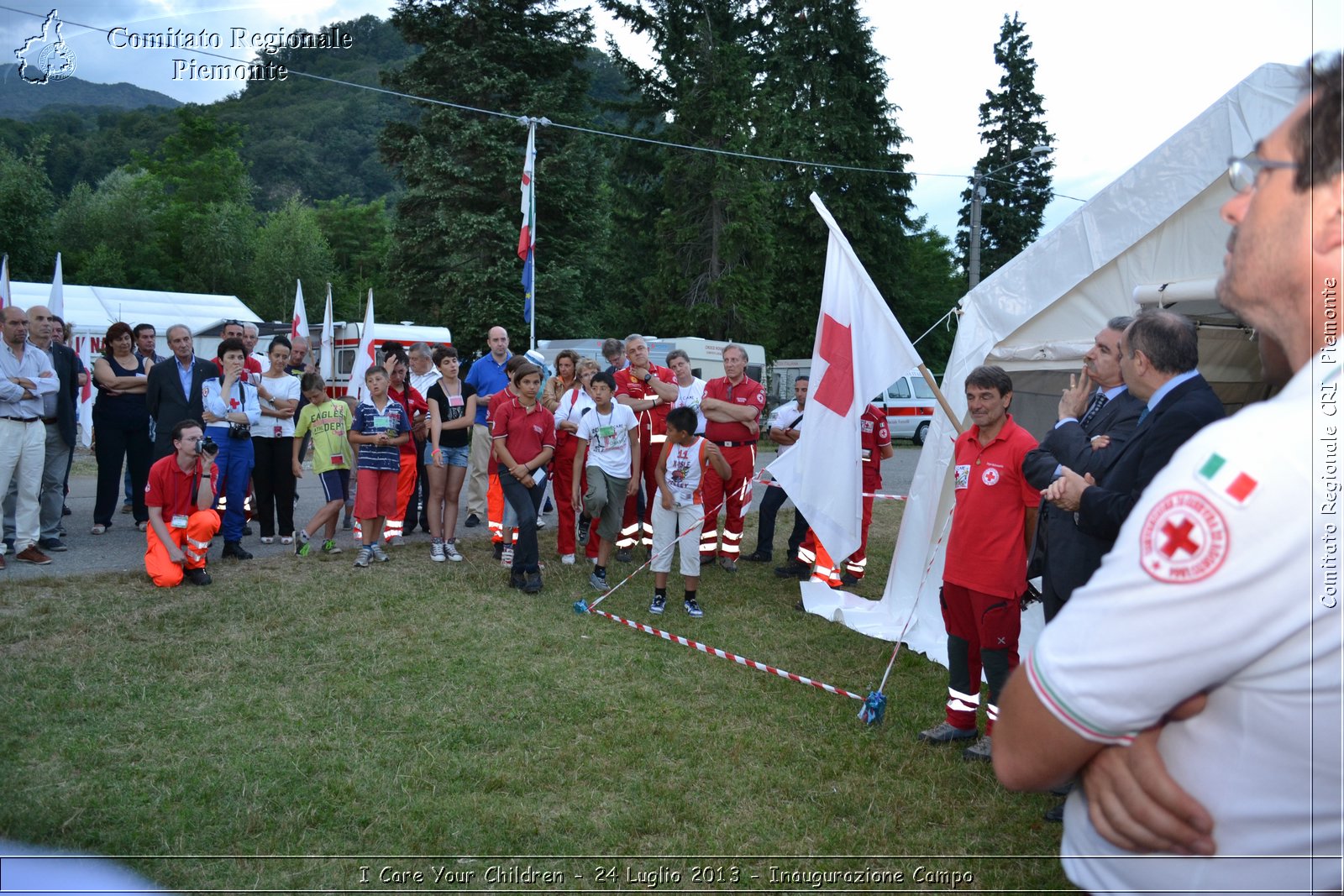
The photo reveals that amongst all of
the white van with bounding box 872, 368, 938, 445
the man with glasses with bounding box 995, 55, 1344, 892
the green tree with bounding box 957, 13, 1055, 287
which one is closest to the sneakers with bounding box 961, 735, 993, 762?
the man with glasses with bounding box 995, 55, 1344, 892

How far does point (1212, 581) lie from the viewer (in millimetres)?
946

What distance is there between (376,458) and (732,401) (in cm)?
369

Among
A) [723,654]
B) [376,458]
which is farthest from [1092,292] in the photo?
[376,458]

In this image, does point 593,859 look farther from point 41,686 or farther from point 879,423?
point 879,423

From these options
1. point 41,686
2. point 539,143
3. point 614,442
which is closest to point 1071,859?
point 41,686

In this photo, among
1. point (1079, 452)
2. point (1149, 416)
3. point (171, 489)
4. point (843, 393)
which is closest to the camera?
point (1149, 416)

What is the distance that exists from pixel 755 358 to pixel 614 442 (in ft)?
49.0

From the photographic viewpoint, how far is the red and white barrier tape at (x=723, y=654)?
18.9 feet

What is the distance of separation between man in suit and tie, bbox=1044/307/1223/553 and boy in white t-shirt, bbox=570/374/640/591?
5.26 metres

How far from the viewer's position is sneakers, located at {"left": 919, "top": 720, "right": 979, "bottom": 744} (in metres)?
4.97

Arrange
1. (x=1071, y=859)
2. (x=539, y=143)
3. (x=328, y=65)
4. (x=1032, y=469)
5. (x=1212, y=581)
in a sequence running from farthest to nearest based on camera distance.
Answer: (x=328, y=65) < (x=539, y=143) < (x=1032, y=469) < (x=1071, y=859) < (x=1212, y=581)

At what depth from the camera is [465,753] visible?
4.56 meters

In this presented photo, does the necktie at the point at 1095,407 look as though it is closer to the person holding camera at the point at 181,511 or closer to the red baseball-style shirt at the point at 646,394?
the red baseball-style shirt at the point at 646,394

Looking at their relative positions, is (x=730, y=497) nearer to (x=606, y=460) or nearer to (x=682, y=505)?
(x=606, y=460)
